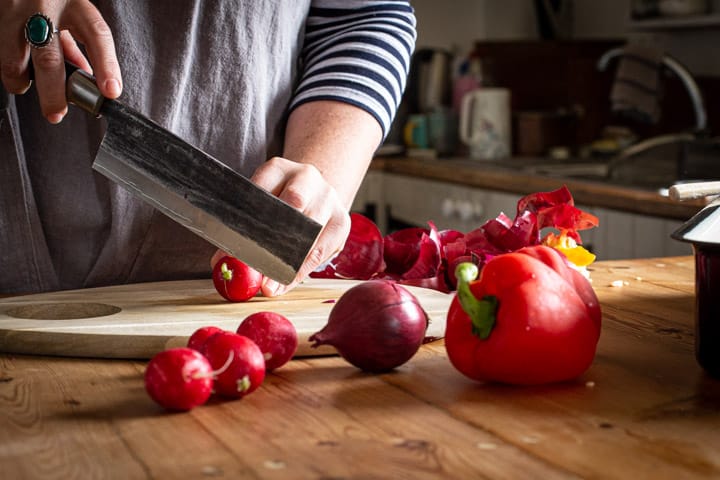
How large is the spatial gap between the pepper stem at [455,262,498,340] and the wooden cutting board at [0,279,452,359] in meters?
0.18

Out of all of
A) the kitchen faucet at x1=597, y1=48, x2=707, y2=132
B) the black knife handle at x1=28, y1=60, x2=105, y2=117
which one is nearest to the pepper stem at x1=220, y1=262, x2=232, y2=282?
the black knife handle at x1=28, y1=60, x2=105, y2=117

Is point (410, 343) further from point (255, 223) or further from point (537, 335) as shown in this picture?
point (255, 223)

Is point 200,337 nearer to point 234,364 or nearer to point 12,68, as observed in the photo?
point 234,364

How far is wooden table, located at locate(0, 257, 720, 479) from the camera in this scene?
619 millimetres

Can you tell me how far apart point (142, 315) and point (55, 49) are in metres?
0.29

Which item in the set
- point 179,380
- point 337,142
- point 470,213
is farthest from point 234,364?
point 470,213

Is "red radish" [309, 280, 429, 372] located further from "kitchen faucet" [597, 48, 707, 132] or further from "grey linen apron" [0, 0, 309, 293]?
"kitchen faucet" [597, 48, 707, 132]

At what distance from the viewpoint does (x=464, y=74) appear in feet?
12.6

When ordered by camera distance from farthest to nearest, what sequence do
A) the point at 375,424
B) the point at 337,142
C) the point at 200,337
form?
the point at 337,142
the point at 200,337
the point at 375,424

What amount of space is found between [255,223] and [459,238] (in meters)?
0.35

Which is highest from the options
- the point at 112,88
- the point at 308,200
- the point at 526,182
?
the point at 112,88

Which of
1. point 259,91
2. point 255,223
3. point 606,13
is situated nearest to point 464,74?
point 606,13

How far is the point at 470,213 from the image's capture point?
283 cm

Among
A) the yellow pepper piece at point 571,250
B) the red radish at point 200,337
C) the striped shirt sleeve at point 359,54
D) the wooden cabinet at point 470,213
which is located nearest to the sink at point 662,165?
the wooden cabinet at point 470,213
